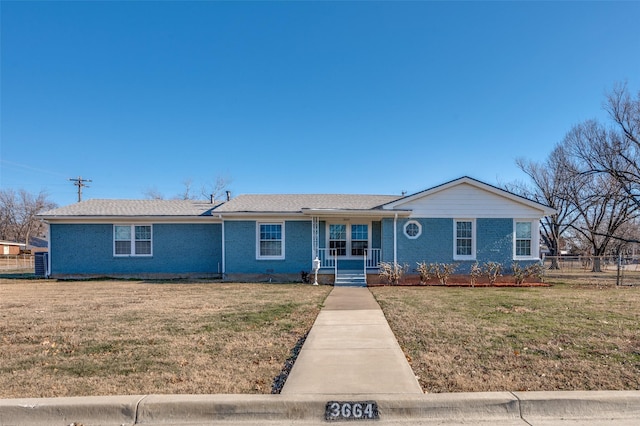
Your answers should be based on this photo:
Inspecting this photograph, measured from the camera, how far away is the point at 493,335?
646 centimetres

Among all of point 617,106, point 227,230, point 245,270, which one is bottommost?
point 245,270

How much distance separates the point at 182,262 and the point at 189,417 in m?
14.2

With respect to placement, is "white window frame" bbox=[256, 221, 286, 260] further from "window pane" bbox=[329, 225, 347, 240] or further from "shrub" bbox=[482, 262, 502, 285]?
"shrub" bbox=[482, 262, 502, 285]

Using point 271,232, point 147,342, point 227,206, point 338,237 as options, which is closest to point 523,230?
point 338,237

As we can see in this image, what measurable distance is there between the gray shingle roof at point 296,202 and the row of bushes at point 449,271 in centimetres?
286

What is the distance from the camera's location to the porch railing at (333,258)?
53.1 ft

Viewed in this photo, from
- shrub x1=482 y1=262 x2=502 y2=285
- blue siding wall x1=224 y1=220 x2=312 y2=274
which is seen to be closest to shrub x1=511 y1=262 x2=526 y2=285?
shrub x1=482 y1=262 x2=502 y2=285

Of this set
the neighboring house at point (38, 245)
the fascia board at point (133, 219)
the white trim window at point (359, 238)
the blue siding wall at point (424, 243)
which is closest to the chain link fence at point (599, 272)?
the blue siding wall at point (424, 243)

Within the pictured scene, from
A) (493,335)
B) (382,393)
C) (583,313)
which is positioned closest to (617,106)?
(583,313)

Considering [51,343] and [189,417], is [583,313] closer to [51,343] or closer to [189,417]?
[189,417]

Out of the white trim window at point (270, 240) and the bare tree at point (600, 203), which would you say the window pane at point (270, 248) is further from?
the bare tree at point (600, 203)

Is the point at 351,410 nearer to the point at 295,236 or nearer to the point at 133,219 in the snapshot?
the point at 295,236

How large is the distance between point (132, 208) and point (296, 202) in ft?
25.2

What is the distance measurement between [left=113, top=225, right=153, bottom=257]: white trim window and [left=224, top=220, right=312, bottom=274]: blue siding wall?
388 centimetres
